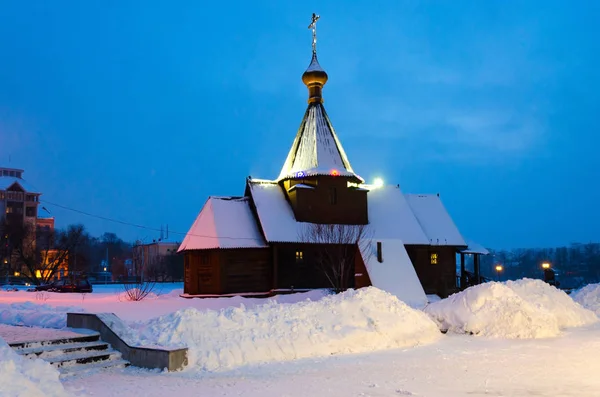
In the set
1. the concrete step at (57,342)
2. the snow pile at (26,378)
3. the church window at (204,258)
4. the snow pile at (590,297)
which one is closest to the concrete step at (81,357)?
the concrete step at (57,342)

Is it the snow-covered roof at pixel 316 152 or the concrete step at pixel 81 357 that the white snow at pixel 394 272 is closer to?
the snow-covered roof at pixel 316 152

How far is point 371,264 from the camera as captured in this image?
80.9ft

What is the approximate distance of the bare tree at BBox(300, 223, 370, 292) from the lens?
26.5 meters

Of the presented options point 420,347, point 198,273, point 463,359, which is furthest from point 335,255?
point 463,359

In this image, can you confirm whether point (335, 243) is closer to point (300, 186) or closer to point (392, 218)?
point (300, 186)

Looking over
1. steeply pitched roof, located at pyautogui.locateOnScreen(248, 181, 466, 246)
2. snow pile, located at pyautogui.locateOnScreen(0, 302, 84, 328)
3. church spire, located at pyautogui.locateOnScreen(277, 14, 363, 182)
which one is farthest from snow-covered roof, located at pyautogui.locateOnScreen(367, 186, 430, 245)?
Result: snow pile, located at pyautogui.locateOnScreen(0, 302, 84, 328)

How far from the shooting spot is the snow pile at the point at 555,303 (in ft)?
56.2

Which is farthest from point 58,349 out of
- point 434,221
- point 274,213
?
point 434,221

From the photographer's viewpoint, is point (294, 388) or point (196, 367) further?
point (196, 367)

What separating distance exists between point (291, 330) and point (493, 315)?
20.0 feet

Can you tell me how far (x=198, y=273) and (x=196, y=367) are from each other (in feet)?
61.2

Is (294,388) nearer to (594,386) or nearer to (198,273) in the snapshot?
(594,386)

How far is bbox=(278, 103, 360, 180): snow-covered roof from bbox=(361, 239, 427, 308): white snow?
6.32 m

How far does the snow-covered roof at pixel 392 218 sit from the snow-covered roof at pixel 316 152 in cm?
298
